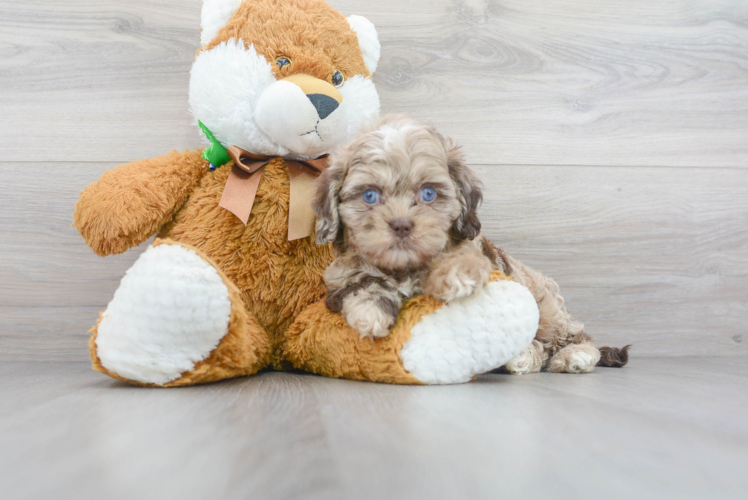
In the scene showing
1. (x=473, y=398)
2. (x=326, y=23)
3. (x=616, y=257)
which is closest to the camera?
(x=473, y=398)

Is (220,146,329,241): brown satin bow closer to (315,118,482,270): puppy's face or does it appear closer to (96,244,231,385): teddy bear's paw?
(315,118,482,270): puppy's face

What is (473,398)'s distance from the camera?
1094mm

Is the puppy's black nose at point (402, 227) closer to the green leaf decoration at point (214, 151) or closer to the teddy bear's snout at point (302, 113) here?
the teddy bear's snout at point (302, 113)

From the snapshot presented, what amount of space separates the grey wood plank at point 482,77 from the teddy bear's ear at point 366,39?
28 cm

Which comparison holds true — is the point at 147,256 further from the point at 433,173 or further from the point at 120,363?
the point at 433,173

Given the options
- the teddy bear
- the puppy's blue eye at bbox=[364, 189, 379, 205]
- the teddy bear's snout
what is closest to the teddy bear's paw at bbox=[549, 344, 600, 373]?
the teddy bear

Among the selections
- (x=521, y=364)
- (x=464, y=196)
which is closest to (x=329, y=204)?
(x=464, y=196)

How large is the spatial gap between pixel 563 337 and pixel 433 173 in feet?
2.44

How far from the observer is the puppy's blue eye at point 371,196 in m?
1.26

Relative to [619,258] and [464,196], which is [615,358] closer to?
[619,258]

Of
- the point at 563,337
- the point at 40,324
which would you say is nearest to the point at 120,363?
the point at 40,324

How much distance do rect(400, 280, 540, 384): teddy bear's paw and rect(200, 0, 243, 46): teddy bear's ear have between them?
101 centimetres

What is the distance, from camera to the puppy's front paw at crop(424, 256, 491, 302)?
47.3 inches

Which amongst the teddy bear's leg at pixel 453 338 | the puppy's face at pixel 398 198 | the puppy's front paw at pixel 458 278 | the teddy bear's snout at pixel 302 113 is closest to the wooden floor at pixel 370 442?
the teddy bear's leg at pixel 453 338
